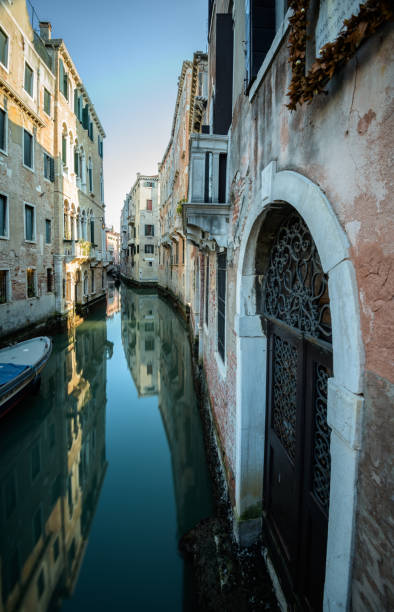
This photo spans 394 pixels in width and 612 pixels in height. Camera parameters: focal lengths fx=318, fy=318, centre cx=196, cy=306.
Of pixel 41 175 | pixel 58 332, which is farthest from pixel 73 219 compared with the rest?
pixel 58 332

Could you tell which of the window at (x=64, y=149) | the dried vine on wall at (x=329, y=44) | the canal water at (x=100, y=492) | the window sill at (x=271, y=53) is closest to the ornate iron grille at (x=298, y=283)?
the dried vine on wall at (x=329, y=44)

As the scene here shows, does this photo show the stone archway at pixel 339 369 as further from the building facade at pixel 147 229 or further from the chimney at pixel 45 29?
the building facade at pixel 147 229

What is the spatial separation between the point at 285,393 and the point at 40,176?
13831 millimetres

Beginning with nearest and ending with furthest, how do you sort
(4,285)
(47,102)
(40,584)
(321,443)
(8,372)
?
(321,443), (40,584), (8,372), (4,285), (47,102)

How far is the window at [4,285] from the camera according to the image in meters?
10.3

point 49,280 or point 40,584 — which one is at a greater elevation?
point 49,280

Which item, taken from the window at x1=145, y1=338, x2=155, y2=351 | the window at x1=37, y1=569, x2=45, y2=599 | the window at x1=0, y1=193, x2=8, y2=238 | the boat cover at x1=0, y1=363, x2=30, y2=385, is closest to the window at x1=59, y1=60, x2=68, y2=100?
the window at x1=0, y1=193, x2=8, y2=238

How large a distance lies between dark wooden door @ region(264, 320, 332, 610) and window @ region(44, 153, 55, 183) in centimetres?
1423

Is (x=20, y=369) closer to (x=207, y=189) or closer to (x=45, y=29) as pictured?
(x=207, y=189)

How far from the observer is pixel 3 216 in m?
10.3

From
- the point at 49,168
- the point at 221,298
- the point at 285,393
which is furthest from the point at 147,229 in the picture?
the point at 285,393

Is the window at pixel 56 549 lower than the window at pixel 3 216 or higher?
lower

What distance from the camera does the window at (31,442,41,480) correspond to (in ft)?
16.2

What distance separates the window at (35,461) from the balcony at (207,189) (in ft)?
14.6
